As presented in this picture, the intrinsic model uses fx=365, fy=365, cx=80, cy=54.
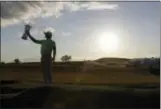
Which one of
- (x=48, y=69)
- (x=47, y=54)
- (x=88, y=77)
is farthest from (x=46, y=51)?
(x=88, y=77)

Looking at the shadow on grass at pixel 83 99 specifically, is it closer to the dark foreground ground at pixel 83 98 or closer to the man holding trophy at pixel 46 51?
the dark foreground ground at pixel 83 98

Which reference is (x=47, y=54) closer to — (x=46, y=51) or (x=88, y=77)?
(x=46, y=51)

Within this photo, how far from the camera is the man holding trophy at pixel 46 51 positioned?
261cm

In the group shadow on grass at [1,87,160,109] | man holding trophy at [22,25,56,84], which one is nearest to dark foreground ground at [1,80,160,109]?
shadow on grass at [1,87,160,109]

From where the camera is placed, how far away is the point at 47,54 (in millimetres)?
2639

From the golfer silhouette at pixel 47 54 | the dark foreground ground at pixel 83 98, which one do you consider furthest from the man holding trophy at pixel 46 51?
the dark foreground ground at pixel 83 98

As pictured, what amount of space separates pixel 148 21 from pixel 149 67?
34cm

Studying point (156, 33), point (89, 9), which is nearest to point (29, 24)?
point (89, 9)

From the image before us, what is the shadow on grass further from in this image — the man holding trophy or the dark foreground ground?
the man holding trophy

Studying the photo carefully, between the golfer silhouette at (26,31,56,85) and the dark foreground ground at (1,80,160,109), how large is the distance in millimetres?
92

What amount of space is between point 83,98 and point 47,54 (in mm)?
417

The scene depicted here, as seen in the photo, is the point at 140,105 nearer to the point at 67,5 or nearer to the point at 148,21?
the point at 148,21

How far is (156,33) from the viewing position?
8.58ft

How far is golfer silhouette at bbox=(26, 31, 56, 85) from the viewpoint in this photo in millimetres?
2611
